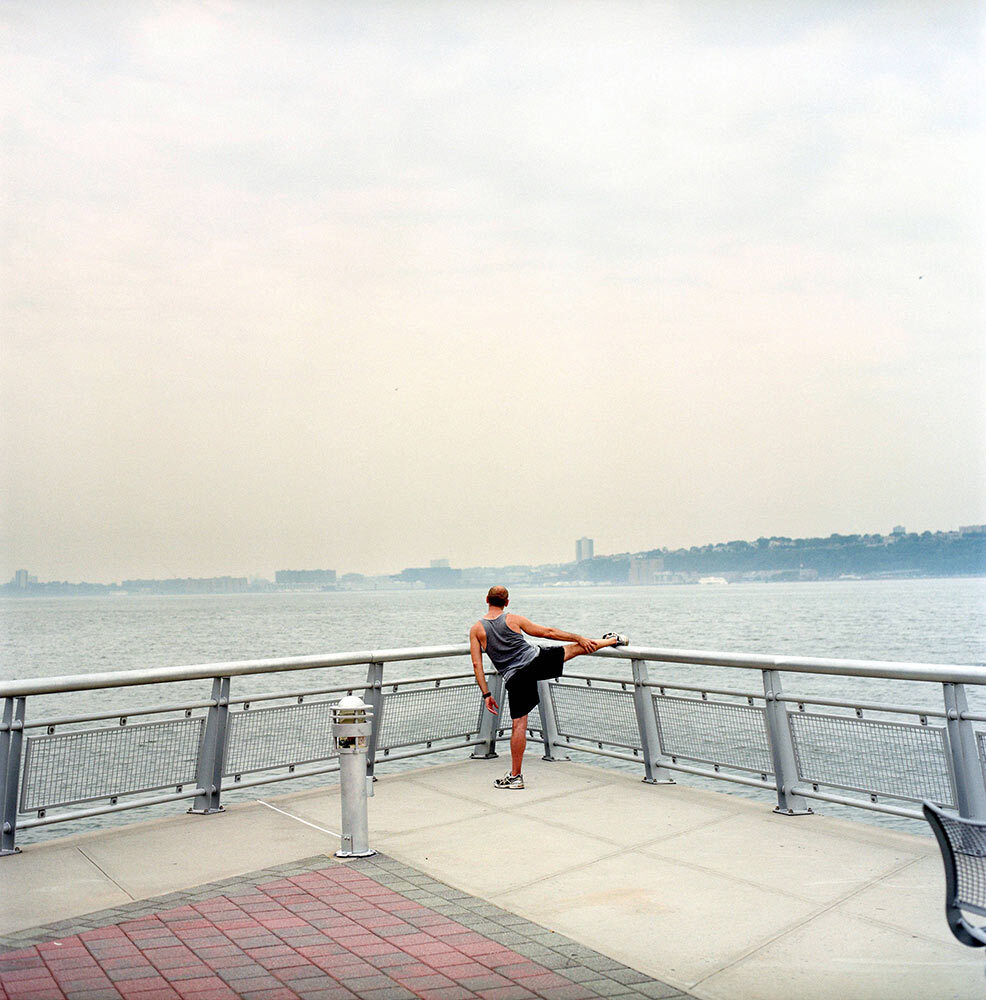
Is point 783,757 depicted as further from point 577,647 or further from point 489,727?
point 489,727

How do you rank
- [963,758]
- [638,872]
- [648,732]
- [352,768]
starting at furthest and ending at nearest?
[648,732], [963,758], [352,768], [638,872]

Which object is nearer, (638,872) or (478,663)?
(638,872)

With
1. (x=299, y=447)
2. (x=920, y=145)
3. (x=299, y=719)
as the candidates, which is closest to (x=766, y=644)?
(x=920, y=145)

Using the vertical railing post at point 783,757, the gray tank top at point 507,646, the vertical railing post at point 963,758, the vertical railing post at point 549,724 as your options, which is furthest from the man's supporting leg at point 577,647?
the vertical railing post at point 963,758

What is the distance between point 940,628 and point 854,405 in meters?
46.3

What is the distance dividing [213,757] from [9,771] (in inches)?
65.0

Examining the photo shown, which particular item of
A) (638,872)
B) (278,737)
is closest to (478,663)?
(278,737)

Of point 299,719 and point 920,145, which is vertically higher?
point 920,145

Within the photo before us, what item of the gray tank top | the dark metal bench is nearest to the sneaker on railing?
the gray tank top

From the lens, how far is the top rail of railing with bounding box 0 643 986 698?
22.3ft

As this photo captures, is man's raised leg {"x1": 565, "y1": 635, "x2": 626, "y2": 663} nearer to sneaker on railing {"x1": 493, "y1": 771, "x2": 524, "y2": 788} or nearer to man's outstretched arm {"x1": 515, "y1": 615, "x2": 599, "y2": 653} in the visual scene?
man's outstretched arm {"x1": 515, "y1": 615, "x2": 599, "y2": 653}

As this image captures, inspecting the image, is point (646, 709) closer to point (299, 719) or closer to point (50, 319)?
point (299, 719)

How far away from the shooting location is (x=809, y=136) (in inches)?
2203

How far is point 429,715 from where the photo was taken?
386 inches
